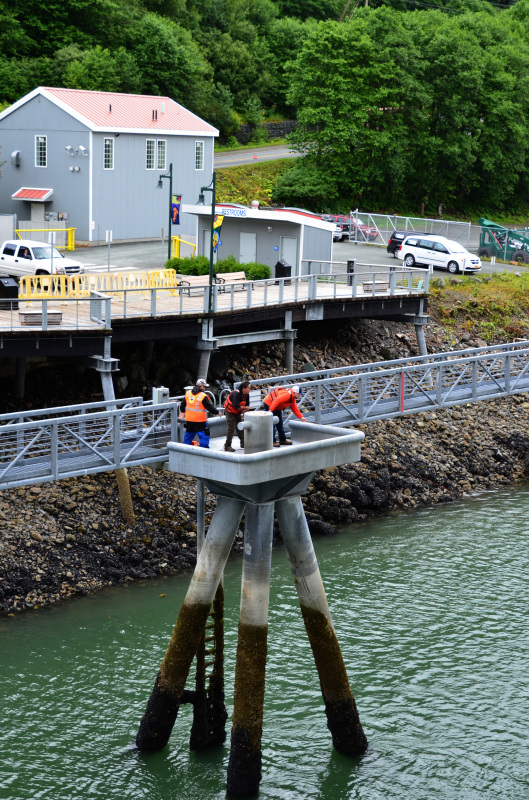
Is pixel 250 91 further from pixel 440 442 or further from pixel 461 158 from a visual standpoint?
pixel 440 442

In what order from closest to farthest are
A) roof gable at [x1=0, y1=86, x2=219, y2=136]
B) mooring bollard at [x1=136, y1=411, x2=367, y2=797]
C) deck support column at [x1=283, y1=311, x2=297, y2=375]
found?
mooring bollard at [x1=136, y1=411, x2=367, y2=797] → deck support column at [x1=283, y1=311, x2=297, y2=375] → roof gable at [x1=0, y1=86, x2=219, y2=136]

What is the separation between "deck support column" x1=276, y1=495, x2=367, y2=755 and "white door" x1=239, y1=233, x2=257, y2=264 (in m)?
22.2

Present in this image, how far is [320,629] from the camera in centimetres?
1734

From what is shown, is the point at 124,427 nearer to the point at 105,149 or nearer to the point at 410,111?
the point at 105,149

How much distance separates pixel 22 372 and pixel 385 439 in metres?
10.5

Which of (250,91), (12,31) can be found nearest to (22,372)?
(12,31)

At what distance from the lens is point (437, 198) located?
71.6 m

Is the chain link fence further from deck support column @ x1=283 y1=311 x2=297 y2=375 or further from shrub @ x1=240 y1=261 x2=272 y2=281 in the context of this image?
deck support column @ x1=283 y1=311 x2=297 y2=375

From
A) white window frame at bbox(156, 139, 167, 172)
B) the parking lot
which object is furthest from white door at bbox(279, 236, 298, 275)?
white window frame at bbox(156, 139, 167, 172)

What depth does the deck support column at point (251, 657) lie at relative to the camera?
16.5 m

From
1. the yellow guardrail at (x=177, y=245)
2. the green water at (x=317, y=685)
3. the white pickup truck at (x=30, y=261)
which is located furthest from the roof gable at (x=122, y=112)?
the green water at (x=317, y=685)

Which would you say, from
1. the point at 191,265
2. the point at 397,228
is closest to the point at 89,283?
the point at 191,265

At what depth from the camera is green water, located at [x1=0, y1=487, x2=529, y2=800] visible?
1712 centimetres

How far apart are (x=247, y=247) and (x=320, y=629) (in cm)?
2305
